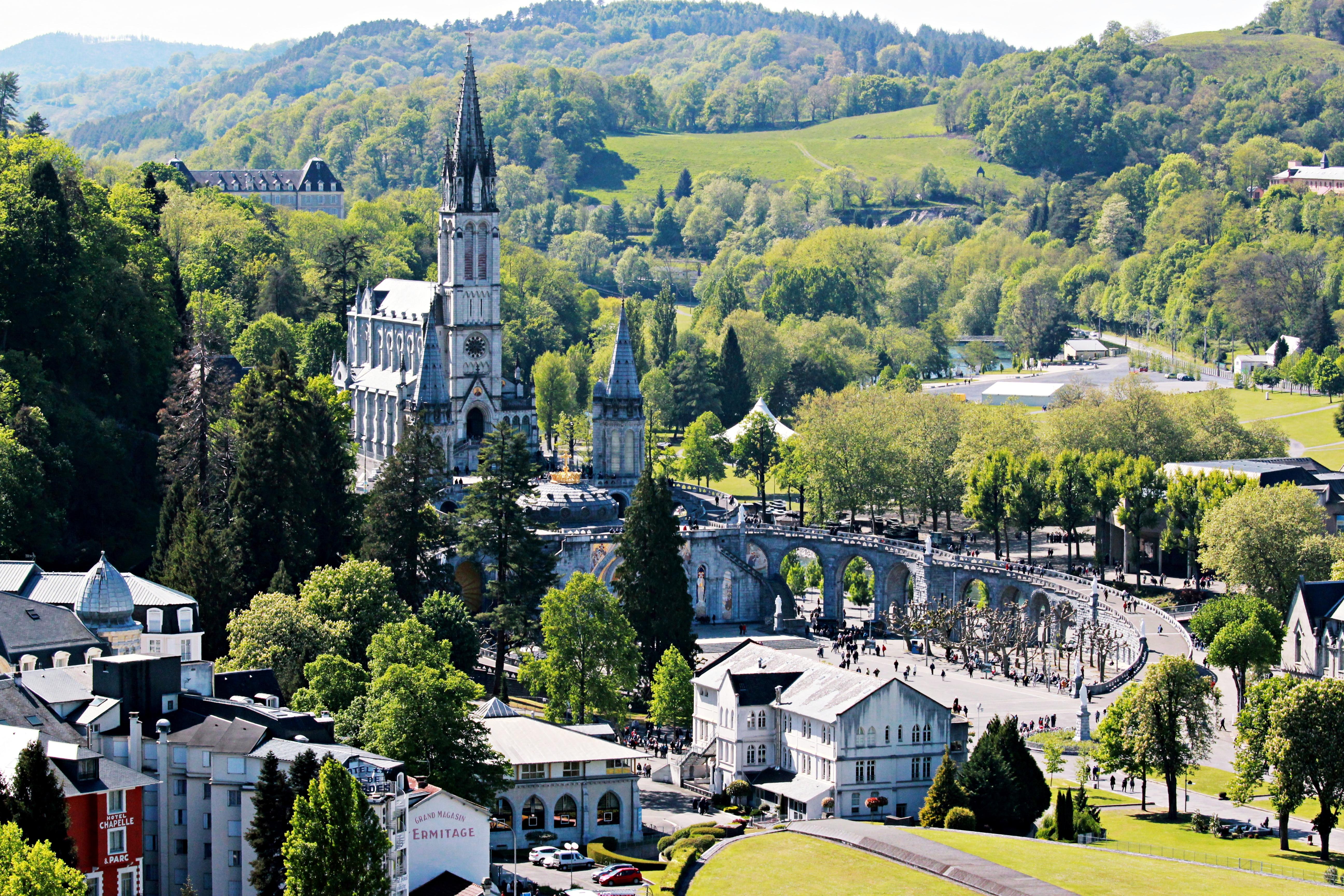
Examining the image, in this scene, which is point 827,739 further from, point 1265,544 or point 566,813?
point 1265,544

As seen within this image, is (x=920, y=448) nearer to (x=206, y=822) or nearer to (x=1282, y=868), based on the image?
(x=1282, y=868)

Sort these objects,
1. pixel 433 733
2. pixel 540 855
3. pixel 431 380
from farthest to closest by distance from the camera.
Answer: pixel 431 380 → pixel 540 855 → pixel 433 733

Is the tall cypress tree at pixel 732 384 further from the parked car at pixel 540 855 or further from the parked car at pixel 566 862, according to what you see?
the parked car at pixel 566 862

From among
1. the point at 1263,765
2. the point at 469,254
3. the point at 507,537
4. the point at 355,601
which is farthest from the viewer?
the point at 469,254

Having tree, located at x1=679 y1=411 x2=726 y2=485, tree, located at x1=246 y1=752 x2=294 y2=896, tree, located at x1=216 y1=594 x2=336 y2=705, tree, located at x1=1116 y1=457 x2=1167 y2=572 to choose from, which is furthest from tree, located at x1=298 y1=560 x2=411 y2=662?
tree, located at x1=679 y1=411 x2=726 y2=485

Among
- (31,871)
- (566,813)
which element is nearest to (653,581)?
(566,813)

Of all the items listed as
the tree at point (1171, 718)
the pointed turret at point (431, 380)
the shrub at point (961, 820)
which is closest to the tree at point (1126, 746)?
the tree at point (1171, 718)

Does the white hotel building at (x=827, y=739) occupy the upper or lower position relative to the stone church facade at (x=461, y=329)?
lower
